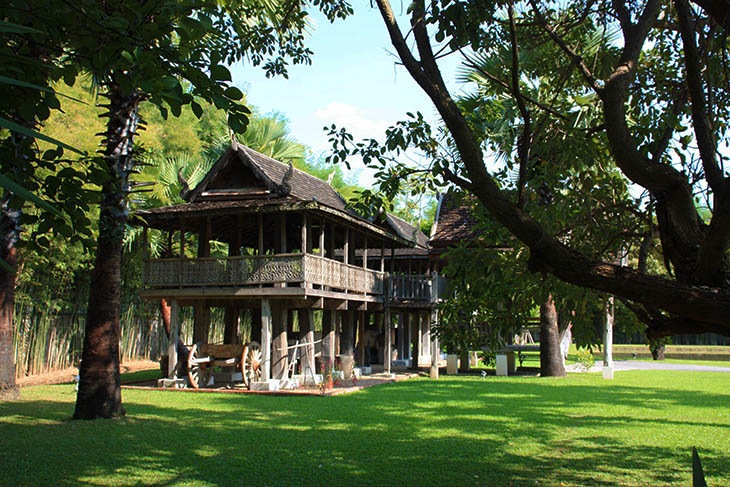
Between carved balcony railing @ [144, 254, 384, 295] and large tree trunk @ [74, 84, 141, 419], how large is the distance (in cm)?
589

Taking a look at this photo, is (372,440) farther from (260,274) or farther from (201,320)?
(201,320)

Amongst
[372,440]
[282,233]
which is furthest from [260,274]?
[372,440]

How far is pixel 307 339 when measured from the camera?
18.5 metres

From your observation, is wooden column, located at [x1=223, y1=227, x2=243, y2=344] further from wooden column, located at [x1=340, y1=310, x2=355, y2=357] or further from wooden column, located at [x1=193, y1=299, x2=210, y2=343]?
wooden column, located at [x1=340, y1=310, x2=355, y2=357]

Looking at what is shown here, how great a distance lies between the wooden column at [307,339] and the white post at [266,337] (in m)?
1.30

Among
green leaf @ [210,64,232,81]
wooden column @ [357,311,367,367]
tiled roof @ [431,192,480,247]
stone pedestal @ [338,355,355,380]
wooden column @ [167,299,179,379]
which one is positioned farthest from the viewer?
tiled roof @ [431,192,480,247]

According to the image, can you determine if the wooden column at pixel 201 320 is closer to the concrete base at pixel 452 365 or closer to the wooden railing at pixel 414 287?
the wooden railing at pixel 414 287

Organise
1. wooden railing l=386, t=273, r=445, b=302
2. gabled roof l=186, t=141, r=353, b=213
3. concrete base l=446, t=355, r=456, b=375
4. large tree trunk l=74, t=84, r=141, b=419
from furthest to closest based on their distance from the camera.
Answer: concrete base l=446, t=355, r=456, b=375
wooden railing l=386, t=273, r=445, b=302
gabled roof l=186, t=141, r=353, b=213
large tree trunk l=74, t=84, r=141, b=419

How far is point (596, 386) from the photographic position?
18031mm

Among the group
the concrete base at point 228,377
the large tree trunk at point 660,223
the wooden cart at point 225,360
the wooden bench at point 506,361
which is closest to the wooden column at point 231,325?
the concrete base at point 228,377

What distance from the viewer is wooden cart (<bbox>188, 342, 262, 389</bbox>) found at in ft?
57.0

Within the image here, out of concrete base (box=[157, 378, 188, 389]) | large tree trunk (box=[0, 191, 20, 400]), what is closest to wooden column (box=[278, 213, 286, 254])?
concrete base (box=[157, 378, 188, 389])

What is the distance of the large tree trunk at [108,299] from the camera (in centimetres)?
1083

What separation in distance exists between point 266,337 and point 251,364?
0.95m
